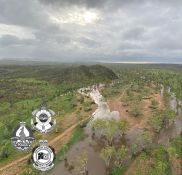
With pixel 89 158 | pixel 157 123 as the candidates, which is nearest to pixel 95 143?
pixel 89 158

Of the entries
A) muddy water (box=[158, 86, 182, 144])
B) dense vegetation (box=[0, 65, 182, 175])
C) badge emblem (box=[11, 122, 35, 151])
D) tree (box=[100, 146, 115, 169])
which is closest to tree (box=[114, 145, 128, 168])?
dense vegetation (box=[0, 65, 182, 175])

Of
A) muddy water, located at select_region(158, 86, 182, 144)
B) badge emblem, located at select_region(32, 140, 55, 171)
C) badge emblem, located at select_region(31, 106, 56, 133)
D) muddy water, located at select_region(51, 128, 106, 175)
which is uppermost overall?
badge emblem, located at select_region(31, 106, 56, 133)

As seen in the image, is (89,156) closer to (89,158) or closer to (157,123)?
(89,158)

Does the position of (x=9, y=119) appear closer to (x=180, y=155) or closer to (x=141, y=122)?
(x=141, y=122)

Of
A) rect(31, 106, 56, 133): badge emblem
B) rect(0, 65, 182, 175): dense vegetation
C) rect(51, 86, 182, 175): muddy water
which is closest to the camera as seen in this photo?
rect(31, 106, 56, 133): badge emblem

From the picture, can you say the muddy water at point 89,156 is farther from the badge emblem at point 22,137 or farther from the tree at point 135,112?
the badge emblem at point 22,137

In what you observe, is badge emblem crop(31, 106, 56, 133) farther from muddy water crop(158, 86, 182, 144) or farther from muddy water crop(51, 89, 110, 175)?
muddy water crop(158, 86, 182, 144)
